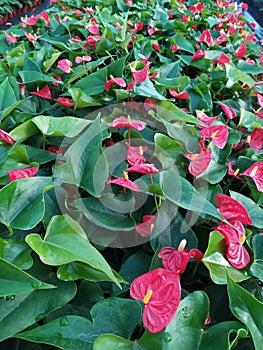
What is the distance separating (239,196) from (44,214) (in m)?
0.30

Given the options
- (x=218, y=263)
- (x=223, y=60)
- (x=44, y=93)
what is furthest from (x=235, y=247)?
(x=223, y=60)

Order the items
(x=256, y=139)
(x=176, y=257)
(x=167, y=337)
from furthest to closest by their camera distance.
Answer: (x=256, y=139), (x=176, y=257), (x=167, y=337)

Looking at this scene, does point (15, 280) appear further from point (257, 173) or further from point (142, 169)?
point (257, 173)

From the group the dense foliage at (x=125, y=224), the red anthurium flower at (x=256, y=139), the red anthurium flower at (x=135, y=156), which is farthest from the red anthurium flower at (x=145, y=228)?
the red anthurium flower at (x=256, y=139)

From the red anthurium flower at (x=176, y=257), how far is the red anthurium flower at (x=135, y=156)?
6.3 inches

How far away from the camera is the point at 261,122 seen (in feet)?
2.89

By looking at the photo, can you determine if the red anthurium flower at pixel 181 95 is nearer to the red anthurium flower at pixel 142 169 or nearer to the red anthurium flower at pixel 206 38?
the red anthurium flower at pixel 142 169

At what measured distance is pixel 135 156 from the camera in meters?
0.64

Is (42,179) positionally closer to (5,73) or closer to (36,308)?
(36,308)

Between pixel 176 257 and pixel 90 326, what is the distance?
14cm

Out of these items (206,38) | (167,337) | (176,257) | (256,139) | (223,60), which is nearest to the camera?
(167,337)

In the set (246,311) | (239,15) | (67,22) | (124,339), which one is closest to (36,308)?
(124,339)

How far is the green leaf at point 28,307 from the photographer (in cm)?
43

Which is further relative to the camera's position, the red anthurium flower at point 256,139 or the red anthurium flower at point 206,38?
the red anthurium flower at point 206,38
